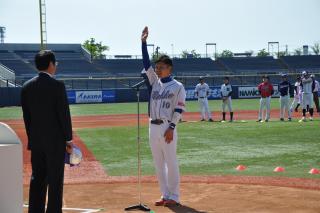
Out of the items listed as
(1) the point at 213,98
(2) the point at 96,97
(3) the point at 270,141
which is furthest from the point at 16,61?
(3) the point at 270,141

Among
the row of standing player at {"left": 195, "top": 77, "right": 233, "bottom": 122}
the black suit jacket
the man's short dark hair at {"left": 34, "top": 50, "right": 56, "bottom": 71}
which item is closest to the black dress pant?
the black suit jacket

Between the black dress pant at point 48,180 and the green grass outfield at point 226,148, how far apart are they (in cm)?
493

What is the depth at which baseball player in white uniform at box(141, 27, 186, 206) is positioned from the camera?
763 cm

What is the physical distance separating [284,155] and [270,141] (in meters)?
2.83

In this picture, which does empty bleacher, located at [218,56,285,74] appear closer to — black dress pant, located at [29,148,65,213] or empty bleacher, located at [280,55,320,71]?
empty bleacher, located at [280,55,320,71]

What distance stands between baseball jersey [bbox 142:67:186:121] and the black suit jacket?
6.34 feet

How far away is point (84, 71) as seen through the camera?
63219 mm

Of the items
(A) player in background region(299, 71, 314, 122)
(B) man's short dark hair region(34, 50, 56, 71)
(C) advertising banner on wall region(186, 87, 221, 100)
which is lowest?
(C) advertising banner on wall region(186, 87, 221, 100)

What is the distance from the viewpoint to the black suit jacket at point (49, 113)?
234 inches

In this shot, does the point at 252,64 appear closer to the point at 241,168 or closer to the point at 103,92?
the point at 103,92

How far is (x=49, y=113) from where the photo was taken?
5.97m

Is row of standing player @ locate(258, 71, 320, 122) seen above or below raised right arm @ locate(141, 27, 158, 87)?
below

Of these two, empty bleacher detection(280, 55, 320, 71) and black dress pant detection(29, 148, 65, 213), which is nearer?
black dress pant detection(29, 148, 65, 213)

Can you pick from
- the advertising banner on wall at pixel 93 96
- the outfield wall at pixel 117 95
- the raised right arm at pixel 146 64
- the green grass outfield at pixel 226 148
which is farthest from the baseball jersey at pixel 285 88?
the advertising banner on wall at pixel 93 96
